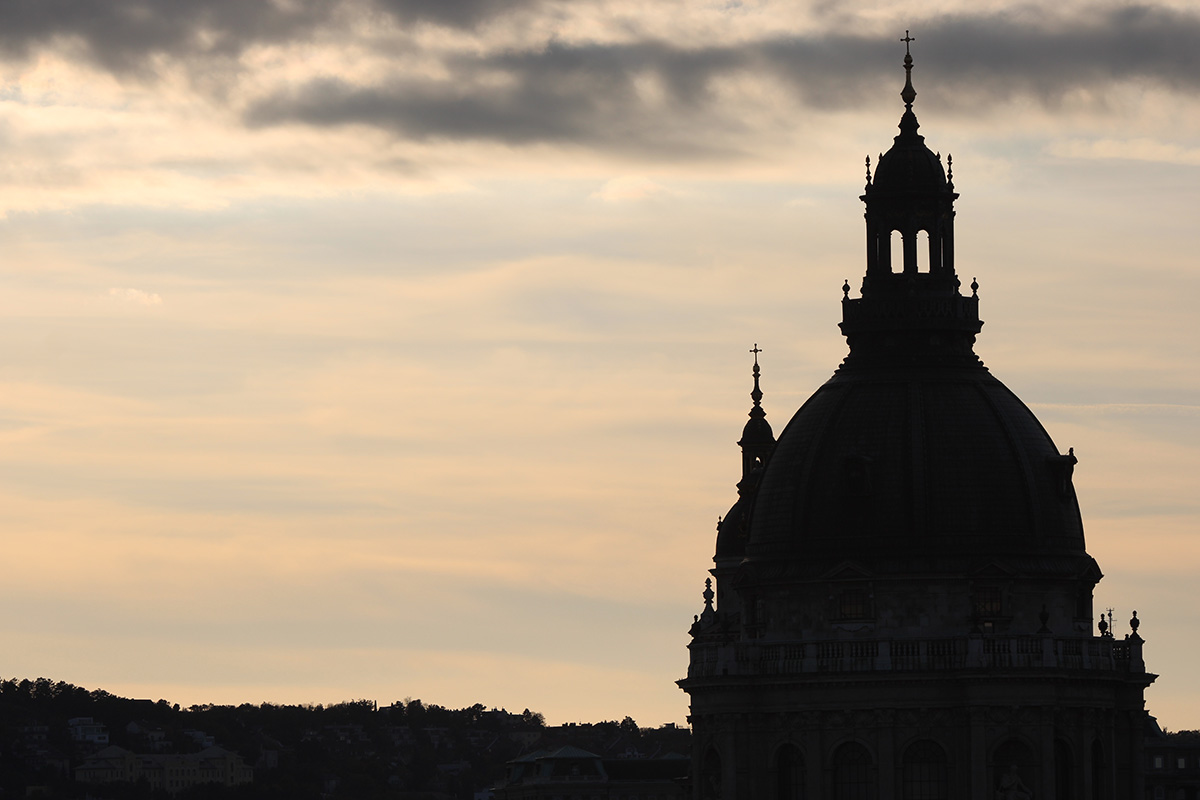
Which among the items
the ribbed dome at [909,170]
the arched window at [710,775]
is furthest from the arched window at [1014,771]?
the ribbed dome at [909,170]

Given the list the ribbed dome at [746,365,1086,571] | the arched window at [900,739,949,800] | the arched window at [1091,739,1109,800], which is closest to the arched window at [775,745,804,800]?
the arched window at [900,739,949,800]

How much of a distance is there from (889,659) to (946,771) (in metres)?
5.03

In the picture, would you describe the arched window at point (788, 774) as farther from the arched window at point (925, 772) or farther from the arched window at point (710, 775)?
the arched window at point (925, 772)

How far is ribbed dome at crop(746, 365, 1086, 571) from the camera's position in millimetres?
157750

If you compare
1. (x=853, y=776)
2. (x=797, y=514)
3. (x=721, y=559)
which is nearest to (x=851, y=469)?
(x=797, y=514)

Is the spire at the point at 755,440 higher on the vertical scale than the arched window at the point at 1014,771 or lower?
higher

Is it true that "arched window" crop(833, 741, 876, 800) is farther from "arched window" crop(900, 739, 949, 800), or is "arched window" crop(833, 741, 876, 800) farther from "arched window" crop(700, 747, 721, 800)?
"arched window" crop(700, 747, 721, 800)

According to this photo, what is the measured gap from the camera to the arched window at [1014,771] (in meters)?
152

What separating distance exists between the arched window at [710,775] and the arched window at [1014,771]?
494 inches

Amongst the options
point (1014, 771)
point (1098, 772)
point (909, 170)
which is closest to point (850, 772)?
point (1014, 771)

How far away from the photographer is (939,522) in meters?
158

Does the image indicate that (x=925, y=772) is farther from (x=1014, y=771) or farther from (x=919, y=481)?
(x=919, y=481)

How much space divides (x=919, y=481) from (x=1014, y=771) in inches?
515

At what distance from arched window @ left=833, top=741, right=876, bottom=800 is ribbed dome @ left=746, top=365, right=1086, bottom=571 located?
7.93 m
